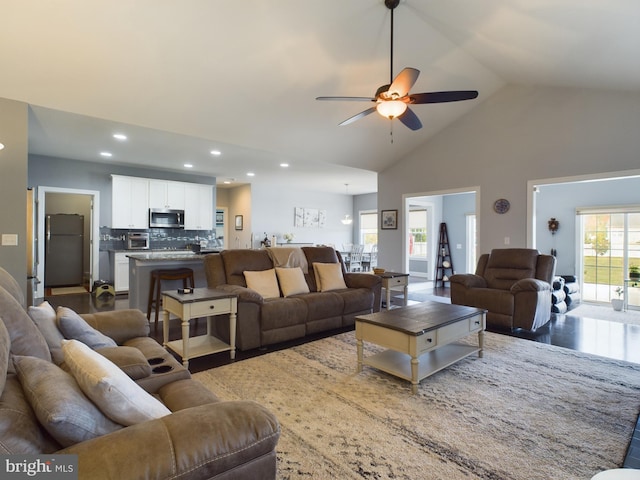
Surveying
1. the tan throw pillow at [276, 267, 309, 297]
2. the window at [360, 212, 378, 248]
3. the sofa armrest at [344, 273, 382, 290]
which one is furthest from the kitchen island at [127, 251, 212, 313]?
the window at [360, 212, 378, 248]

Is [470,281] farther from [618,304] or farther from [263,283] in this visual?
[618,304]

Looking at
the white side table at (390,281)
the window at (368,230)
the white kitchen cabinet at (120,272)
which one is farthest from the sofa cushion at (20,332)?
the window at (368,230)

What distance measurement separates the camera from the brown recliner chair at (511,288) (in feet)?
13.9

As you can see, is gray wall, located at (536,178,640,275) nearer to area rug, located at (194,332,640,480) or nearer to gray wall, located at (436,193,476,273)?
gray wall, located at (436,193,476,273)

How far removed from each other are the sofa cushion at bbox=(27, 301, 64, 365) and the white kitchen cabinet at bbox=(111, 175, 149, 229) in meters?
5.78

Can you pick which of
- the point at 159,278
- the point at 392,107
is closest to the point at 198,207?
the point at 159,278

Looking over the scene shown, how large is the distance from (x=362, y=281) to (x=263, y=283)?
1.42 m

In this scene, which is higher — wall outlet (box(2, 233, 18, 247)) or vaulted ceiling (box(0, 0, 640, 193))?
vaulted ceiling (box(0, 0, 640, 193))

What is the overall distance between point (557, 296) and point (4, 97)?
24.4ft

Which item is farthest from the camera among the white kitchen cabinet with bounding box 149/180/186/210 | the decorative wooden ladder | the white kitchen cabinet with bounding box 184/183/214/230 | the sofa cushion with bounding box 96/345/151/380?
the decorative wooden ladder

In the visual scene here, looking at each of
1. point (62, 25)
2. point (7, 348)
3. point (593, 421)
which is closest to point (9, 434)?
point (7, 348)

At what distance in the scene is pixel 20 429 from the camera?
0.89 meters

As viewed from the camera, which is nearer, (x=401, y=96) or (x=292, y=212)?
(x=401, y=96)

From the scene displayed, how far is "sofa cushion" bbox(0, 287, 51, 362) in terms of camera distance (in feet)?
4.36
